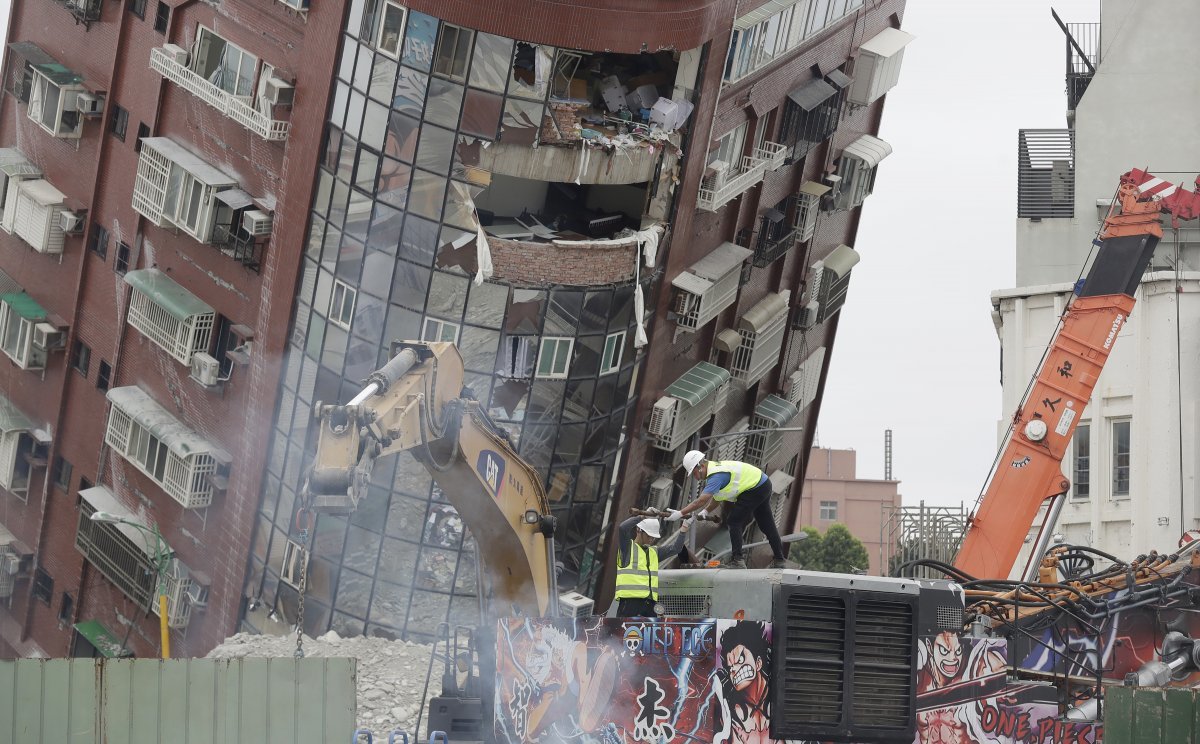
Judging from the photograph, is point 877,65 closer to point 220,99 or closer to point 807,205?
point 807,205

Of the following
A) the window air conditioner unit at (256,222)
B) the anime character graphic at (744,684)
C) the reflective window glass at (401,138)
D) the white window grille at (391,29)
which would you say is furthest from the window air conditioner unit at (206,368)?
the anime character graphic at (744,684)

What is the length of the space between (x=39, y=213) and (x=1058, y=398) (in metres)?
25.8

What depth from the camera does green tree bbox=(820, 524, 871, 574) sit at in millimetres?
99812

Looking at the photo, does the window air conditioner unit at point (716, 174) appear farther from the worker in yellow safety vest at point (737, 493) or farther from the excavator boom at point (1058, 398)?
the worker in yellow safety vest at point (737, 493)

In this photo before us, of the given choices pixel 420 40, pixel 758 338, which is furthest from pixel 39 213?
pixel 758 338

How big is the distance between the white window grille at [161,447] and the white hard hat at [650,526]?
67.8ft

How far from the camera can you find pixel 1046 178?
68250mm

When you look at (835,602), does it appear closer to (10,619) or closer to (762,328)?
(762,328)

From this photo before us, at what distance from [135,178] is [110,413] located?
588 centimetres

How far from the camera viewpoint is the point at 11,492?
196 ft

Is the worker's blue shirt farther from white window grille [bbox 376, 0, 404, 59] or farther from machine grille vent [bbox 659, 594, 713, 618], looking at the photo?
A: white window grille [bbox 376, 0, 404, 59]

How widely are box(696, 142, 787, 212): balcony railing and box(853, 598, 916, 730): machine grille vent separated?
63.4ft

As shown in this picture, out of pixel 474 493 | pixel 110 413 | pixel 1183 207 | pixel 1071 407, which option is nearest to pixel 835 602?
pixel 474 493

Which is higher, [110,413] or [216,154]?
[216,154]
